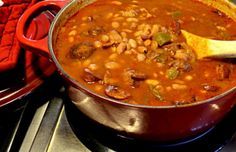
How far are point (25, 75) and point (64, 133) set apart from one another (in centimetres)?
22

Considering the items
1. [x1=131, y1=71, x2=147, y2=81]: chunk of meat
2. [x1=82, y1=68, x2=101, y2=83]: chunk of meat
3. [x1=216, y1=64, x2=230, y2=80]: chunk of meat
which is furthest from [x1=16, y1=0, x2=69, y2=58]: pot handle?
[x1=216, y1=64, x2=230, y2=80]: chunk of meat

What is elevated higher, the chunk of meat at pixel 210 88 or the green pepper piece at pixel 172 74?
the chunk of meat at pixel 210 88

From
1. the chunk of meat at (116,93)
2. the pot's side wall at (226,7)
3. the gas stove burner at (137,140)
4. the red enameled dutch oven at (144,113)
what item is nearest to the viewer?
the red enameled dutch oven at (144,113)

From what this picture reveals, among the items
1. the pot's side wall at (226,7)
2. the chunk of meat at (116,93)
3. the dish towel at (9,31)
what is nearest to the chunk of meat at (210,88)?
the chunk of meat at (116,93)

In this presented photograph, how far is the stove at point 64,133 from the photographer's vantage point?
1.08 metres

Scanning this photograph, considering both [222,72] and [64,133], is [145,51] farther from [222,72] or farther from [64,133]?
[64,133]

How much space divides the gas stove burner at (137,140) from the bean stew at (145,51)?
5.8 inches

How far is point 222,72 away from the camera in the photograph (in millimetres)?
1024

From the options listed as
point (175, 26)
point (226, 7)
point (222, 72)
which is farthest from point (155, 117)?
point (226, 7)

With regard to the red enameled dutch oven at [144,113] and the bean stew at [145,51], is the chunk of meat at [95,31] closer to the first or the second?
the bean stew at [145,51]

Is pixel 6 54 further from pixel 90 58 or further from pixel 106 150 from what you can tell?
pixel 106 150

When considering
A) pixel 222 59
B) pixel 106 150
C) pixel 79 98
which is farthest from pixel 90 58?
pixel 222 59

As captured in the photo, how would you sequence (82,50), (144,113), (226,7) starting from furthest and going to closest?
1. (226,7)
2. (82,50)
3. (144,113)

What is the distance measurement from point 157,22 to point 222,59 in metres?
0.25
